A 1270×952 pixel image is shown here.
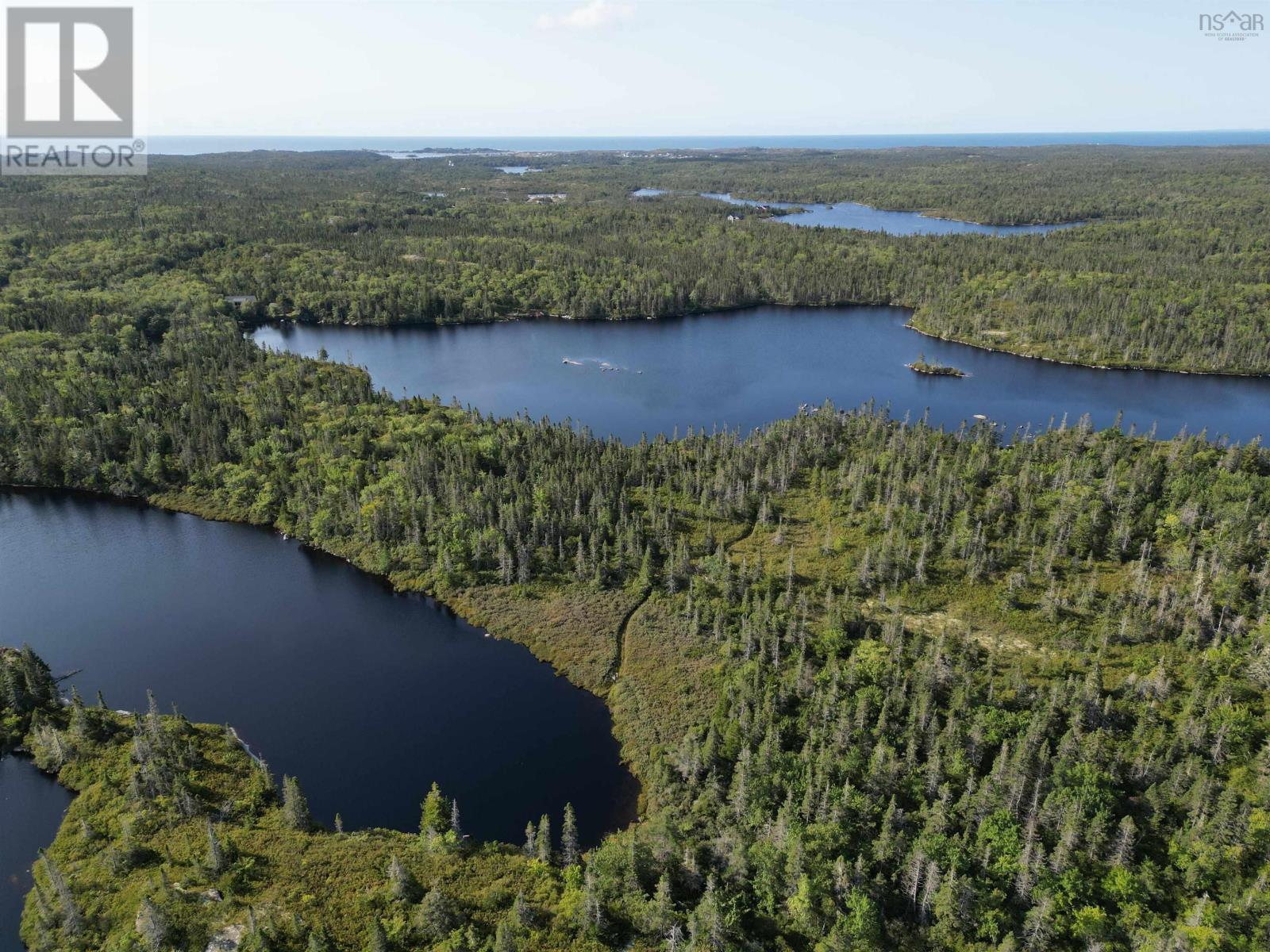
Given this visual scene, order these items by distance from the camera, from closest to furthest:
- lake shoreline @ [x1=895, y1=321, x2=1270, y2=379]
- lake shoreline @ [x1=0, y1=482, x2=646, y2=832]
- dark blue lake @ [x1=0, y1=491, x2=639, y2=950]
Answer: dark blue lake @ [x1=0, y1=491, x2=639, y2=950] < lake shoreline @ [x1=0, y1=482, x2=646, y2=832] < lake shoreline @ [x1=895, y1=321, x2=1270, y2=379]

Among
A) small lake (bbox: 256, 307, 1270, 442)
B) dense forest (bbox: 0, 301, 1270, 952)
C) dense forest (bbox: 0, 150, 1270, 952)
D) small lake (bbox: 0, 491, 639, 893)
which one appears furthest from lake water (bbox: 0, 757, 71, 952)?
small lake (bbox: 256, 307, 1270, 442)

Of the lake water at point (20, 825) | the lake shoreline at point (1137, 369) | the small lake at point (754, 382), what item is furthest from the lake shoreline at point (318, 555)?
the lake shoreline at point (1137, 369)

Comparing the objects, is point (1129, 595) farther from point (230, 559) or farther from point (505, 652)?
point (230, 559)

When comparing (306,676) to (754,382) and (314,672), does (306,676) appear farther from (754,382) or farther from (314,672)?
(754,382)

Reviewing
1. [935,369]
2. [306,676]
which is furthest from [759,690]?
[935,369]

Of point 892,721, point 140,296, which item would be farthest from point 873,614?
point 140,296

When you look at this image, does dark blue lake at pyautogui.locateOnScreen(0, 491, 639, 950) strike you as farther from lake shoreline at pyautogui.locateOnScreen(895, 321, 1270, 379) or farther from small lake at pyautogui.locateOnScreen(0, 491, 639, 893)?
lake shoreline at pyautogui.locateOnScreen(895, 321, 1270, 379)
